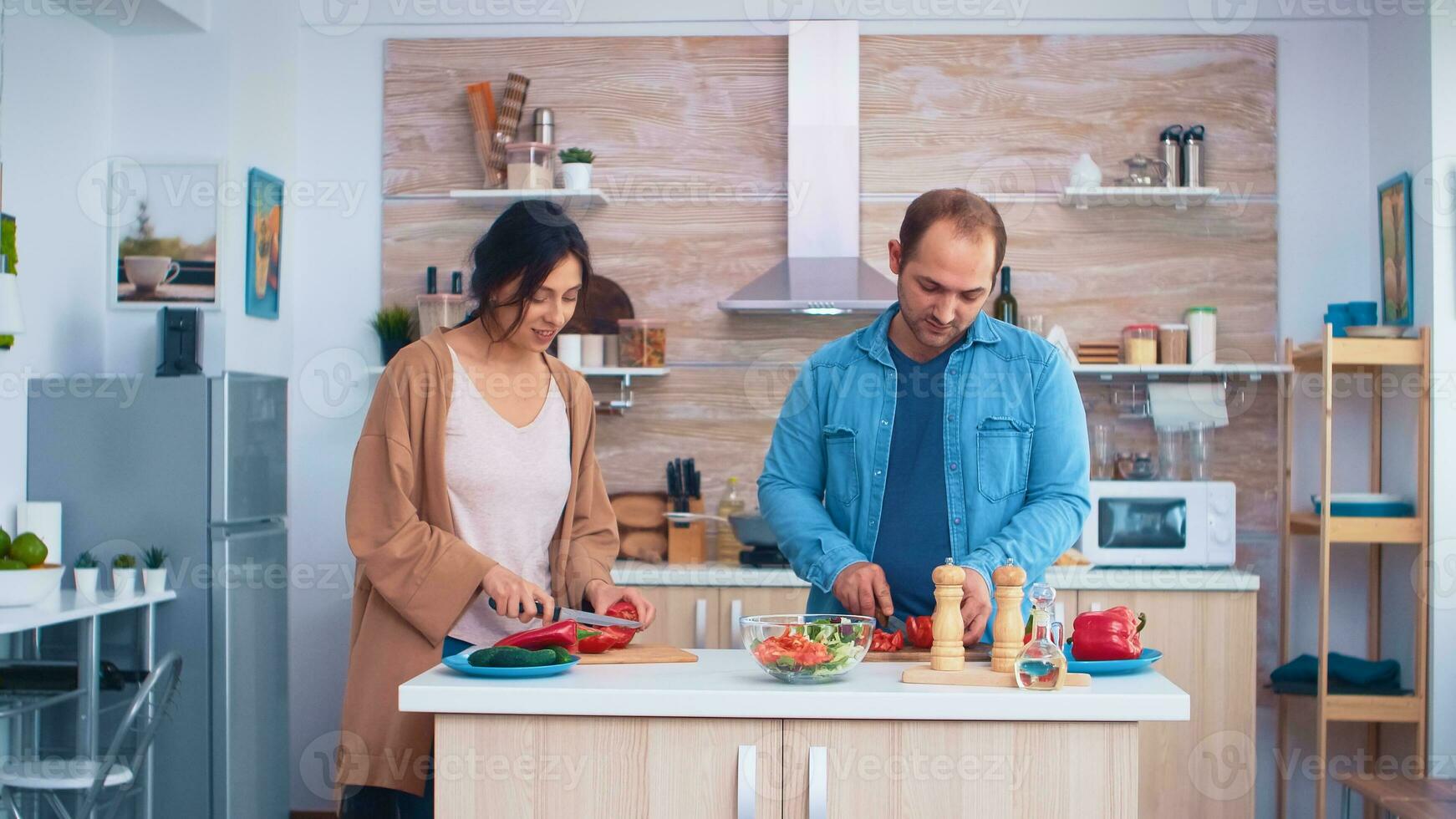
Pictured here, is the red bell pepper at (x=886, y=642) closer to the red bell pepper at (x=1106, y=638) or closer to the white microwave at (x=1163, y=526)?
the red bell pepper at (x=1106, y=638)

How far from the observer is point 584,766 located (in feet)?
5.32

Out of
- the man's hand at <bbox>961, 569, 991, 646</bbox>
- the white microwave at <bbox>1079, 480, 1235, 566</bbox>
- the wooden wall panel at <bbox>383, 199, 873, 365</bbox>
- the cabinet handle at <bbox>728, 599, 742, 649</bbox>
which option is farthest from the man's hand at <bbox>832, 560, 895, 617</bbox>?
the wooden wall panel at <bbox>383, 199, 873, 365</bbox>

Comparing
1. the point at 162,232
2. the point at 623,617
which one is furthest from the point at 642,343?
the point at 623,617

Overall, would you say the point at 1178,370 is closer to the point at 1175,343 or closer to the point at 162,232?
the point at 1175,343

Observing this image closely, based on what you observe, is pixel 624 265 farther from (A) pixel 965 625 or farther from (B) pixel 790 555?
(A) pixel 965 625

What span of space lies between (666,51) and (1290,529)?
2.55 metres

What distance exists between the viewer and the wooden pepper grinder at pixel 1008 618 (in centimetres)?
171

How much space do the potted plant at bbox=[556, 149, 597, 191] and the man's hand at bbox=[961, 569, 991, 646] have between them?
2.74m

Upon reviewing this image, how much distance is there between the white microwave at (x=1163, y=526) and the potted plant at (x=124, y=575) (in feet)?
8.72

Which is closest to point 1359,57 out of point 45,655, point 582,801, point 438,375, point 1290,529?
point 1290,529

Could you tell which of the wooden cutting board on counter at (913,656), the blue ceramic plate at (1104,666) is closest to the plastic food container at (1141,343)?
the wooden cutting board on counter at (913,656)

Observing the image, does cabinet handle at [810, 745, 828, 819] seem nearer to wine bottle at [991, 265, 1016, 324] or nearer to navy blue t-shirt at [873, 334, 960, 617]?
navy blue t-shirt at [873, 334, 960, 617]

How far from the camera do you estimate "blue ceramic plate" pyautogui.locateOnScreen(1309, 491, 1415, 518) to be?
3789 mm

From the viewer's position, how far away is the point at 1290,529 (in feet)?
13.5
